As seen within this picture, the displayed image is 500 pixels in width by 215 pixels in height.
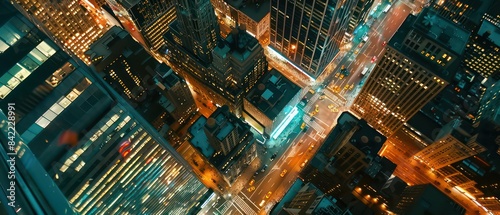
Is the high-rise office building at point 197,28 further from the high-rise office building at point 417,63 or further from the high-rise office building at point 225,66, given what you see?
the high-rise office building at point 417,63

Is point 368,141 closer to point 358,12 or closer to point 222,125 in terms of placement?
point 222,125

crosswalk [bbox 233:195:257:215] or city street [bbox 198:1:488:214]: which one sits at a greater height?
city street [bbox 198:1:488:214]

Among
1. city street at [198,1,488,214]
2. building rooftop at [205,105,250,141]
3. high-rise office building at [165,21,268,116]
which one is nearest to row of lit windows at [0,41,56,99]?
building rooftop at [205,105,250,141]

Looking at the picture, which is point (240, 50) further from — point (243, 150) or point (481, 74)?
point (481, 74)

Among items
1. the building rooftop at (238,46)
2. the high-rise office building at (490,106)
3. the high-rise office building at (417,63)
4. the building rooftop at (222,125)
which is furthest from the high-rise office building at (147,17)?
the high-rise office building at (490,106)

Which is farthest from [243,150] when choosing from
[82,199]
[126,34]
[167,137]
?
[82,199]

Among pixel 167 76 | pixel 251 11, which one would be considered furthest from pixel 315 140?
pixel 167 76

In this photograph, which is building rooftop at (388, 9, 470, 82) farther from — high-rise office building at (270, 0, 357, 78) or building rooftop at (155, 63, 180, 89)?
building rooftop at (155, 63, 180, 89)

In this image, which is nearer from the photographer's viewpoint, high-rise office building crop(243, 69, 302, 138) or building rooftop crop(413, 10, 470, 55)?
building rooftop crop(413, 10, 470, 55)
